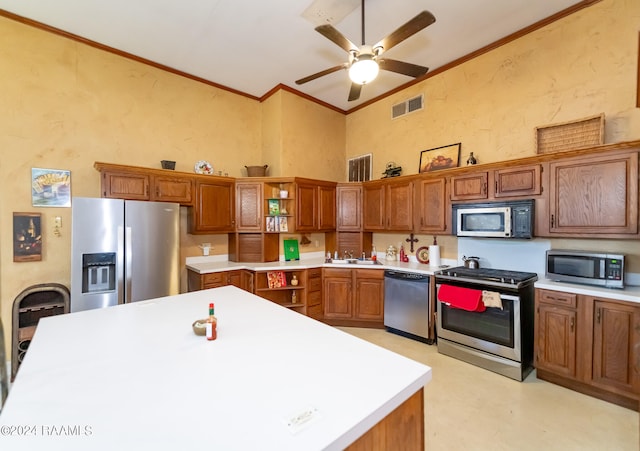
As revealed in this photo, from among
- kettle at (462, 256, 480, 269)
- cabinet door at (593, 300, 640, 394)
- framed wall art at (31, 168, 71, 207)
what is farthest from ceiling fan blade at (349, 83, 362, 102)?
framed wall art at (31, 168, 71, 207)

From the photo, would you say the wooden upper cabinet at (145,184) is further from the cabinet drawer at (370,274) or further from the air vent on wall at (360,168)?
the air vent on wall at (360,168)

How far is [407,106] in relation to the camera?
4309mm

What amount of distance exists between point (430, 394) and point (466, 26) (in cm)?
385

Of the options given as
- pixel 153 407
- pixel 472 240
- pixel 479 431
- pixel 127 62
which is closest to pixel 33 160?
pixel 127 62

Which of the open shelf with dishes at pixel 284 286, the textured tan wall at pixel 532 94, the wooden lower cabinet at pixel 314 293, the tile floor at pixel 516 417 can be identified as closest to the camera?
the tile floor at pixel 516 417

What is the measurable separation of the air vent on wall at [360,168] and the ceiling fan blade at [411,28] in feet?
8.33

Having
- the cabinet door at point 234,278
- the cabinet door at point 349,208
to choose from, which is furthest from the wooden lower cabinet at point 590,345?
the cabinet door at point 234,278

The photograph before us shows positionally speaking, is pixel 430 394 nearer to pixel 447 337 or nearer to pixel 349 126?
pixel 447 337

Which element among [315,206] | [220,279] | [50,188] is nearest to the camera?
[50,188]

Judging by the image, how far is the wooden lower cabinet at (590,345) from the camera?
2205 mm

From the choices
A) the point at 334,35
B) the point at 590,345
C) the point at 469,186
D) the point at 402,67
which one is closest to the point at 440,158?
the point at 469,186

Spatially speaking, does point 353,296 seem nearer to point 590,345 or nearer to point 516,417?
point 516,417

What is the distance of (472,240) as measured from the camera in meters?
3.57

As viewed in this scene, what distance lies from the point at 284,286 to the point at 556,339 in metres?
3.07
